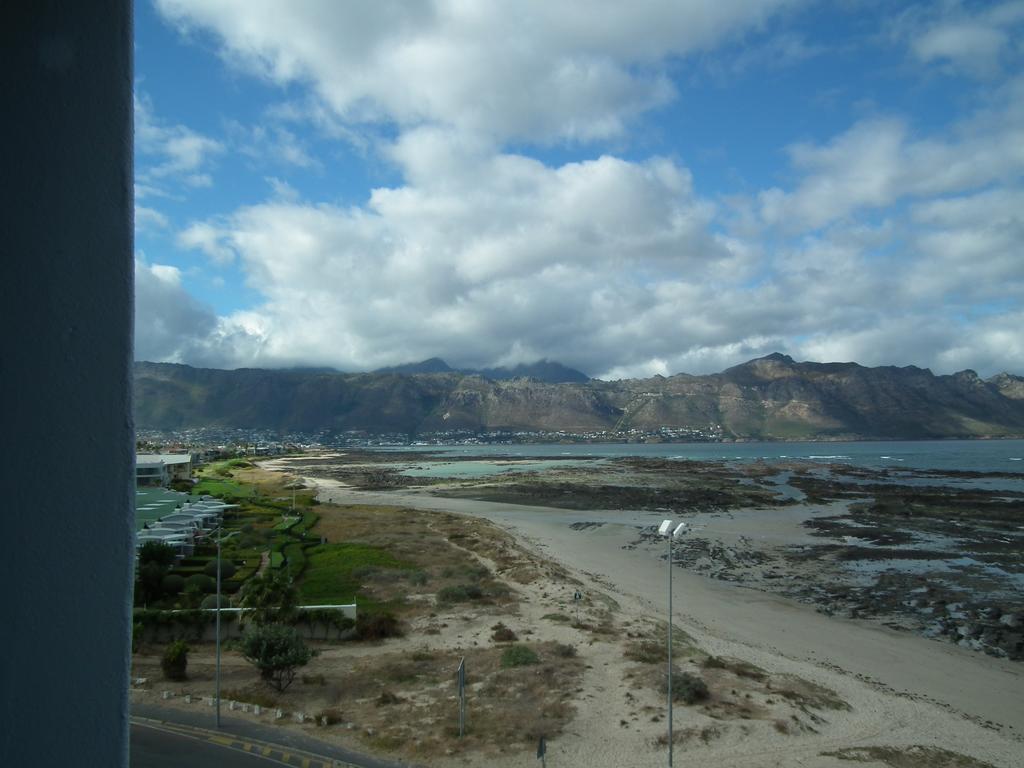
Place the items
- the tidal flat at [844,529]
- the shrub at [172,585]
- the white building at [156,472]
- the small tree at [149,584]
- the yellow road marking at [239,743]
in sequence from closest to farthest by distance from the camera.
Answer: the yellow road marking at [239,743]
the small tree at [149,584]
the shrub at [172,585]
the tidal flat at [844,529]
the white building at [156,472]

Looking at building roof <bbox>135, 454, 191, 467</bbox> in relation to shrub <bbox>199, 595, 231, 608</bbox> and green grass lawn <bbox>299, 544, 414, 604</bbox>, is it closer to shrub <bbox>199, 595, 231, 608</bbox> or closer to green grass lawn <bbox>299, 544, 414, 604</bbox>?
green grass lawn <bbox>299, 544, 414, 604</bbox>

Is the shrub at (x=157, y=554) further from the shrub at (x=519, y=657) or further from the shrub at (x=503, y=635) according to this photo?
the shrub at (x=519, y=657)

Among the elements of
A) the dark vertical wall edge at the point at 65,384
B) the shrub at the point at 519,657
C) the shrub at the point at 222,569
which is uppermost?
the dark vertical wall edge at the point at 65,384

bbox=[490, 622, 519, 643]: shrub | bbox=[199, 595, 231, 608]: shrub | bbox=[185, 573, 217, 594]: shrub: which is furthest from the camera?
bbox=[185, 573, 217, 594]: shrub

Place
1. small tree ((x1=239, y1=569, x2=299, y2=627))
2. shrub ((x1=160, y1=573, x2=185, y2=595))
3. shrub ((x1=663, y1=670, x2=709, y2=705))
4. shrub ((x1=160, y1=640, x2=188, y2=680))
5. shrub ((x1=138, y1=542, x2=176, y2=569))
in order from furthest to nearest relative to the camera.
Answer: shrub ((x1=138, y1=542, x2=176, y2=569)) < shrub ((x1=160, y1=573, x2=185, y2=595)) < small tree ((x1=239, y1=569, x2=299, y2=627)) < shrub ((x1=160, y1=640, x2=188, y2=680)) < shrub ((x1=663, y1=670, x2=709, y2=705))

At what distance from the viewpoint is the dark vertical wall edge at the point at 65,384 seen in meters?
1.53

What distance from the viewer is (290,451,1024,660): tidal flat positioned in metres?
32.0

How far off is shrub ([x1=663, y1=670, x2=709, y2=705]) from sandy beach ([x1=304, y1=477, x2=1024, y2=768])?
35.3 inches

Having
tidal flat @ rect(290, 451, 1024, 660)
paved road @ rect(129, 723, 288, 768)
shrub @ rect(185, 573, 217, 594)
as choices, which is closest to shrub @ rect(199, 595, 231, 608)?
shrub @ rect(185, 573, 217, 594)

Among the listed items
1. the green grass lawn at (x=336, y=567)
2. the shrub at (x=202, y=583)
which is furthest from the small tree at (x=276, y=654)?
the shrub at (x=202, y=583)

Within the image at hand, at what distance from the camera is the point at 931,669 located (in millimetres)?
24000

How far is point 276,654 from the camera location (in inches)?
763

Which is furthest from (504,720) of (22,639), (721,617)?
(22,639)

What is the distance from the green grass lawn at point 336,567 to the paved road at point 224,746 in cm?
1268
